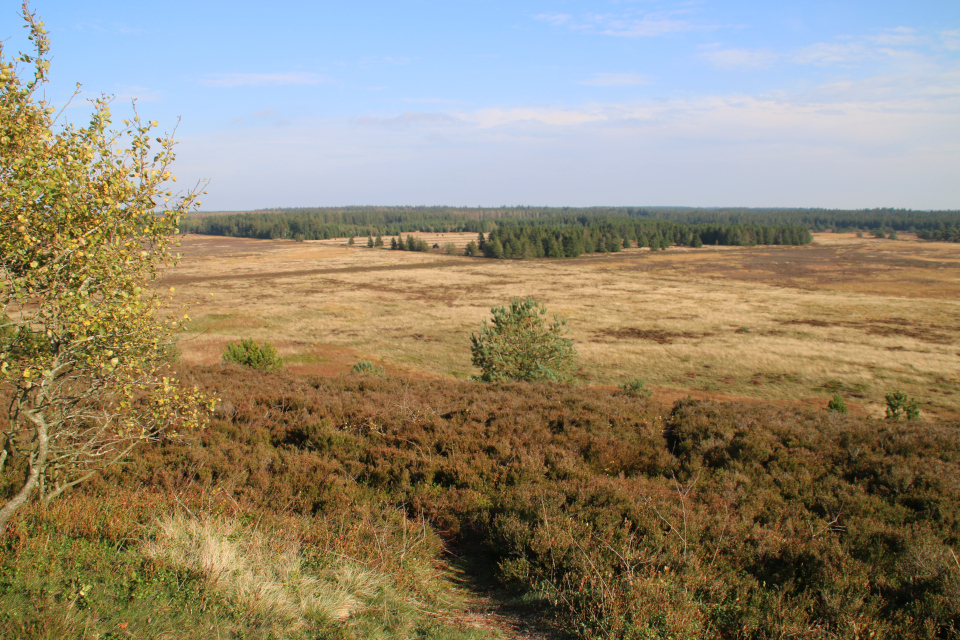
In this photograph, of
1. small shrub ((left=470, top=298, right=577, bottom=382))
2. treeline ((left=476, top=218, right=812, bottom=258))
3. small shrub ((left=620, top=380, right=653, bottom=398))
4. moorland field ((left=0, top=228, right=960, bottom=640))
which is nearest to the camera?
moorland field ((left=0, top=228, right=960, bottom=640))

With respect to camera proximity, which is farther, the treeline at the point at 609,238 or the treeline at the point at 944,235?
the treeline at the point at 944,235

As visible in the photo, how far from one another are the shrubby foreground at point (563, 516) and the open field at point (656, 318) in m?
12.7

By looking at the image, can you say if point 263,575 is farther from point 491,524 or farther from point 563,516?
point 563,516

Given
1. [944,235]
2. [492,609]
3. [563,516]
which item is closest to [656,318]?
[563,516]

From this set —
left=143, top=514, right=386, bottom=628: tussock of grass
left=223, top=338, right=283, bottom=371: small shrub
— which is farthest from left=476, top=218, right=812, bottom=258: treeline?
left=143, top=514, right=386, bottom=628: tussock of grass

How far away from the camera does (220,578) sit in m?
4.88

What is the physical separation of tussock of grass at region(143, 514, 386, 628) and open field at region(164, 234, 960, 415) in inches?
594

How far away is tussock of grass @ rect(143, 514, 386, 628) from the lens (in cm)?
477

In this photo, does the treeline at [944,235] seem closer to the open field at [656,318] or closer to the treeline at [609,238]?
the treeline at [609,238]

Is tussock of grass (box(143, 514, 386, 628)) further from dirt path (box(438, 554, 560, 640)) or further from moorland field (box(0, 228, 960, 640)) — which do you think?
dirt path (box(438, 554, 560, 640))

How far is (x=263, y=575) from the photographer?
5.09 meters

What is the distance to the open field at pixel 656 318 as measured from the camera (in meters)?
35.2

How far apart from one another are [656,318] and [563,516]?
2104 inches

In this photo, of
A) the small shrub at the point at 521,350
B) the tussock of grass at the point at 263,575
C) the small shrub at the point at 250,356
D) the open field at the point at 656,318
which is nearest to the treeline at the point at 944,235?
the open field at the point at 656,318
